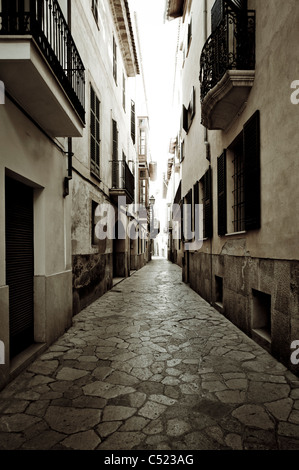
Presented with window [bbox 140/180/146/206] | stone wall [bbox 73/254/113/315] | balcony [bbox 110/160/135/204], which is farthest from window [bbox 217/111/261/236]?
window [bbox 140/180/146/206]

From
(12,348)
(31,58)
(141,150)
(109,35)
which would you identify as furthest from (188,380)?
(141,150)

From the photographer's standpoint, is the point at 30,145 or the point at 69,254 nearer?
the point at 30,145

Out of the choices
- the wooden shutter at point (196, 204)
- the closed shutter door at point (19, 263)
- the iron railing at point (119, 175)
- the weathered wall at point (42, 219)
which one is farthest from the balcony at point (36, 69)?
the iron railing at point (119, 175)

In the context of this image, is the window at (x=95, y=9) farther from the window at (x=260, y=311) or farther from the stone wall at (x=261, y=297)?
the window at (x=260, y=311)

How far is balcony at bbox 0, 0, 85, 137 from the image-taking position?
11.3 ft

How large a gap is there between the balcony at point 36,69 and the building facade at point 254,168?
3.04 m

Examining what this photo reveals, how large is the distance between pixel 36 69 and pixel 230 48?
4598 mm

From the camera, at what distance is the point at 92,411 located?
9.87ft

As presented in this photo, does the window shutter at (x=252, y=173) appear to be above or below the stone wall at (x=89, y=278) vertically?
above

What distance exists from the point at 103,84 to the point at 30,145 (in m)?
7.69

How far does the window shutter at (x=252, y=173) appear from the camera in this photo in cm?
511

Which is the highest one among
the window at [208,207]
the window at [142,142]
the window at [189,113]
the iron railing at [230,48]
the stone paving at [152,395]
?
the window at [142,142]

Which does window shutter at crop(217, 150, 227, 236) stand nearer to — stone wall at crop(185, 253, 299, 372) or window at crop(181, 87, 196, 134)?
stone wall at crop(185, 253, 299, 372)
